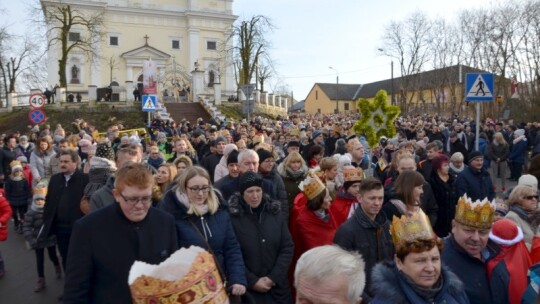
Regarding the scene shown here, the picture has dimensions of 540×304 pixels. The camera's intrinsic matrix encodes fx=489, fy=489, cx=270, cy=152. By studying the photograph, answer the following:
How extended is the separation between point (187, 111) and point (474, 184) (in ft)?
113

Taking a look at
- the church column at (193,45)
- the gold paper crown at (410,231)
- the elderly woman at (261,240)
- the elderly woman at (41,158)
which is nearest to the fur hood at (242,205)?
the elderly woman at (261,240)

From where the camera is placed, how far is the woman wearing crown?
3.15m

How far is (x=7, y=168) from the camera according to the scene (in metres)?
12.1

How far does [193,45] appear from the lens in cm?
6200

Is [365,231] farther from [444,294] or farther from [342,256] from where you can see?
[342,256]

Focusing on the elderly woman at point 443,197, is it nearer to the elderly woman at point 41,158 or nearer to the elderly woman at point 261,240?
the elderly woman at point 261,240

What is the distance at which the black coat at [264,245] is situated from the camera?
465 cm

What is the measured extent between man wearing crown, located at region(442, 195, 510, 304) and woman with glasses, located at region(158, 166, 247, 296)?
1.78 metres

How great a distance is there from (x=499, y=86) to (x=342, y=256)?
38710 millimetres

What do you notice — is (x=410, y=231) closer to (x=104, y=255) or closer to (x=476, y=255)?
(x=476, y=255)

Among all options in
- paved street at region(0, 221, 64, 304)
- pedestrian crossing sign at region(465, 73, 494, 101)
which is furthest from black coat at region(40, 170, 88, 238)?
pedestrian crossing sign at region(465, 73, 494, 101)

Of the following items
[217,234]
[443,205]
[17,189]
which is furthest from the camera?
[17,189]

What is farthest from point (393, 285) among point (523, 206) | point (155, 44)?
point (155, 44)

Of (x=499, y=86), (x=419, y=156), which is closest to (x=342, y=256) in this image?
(x=419, y=156)
